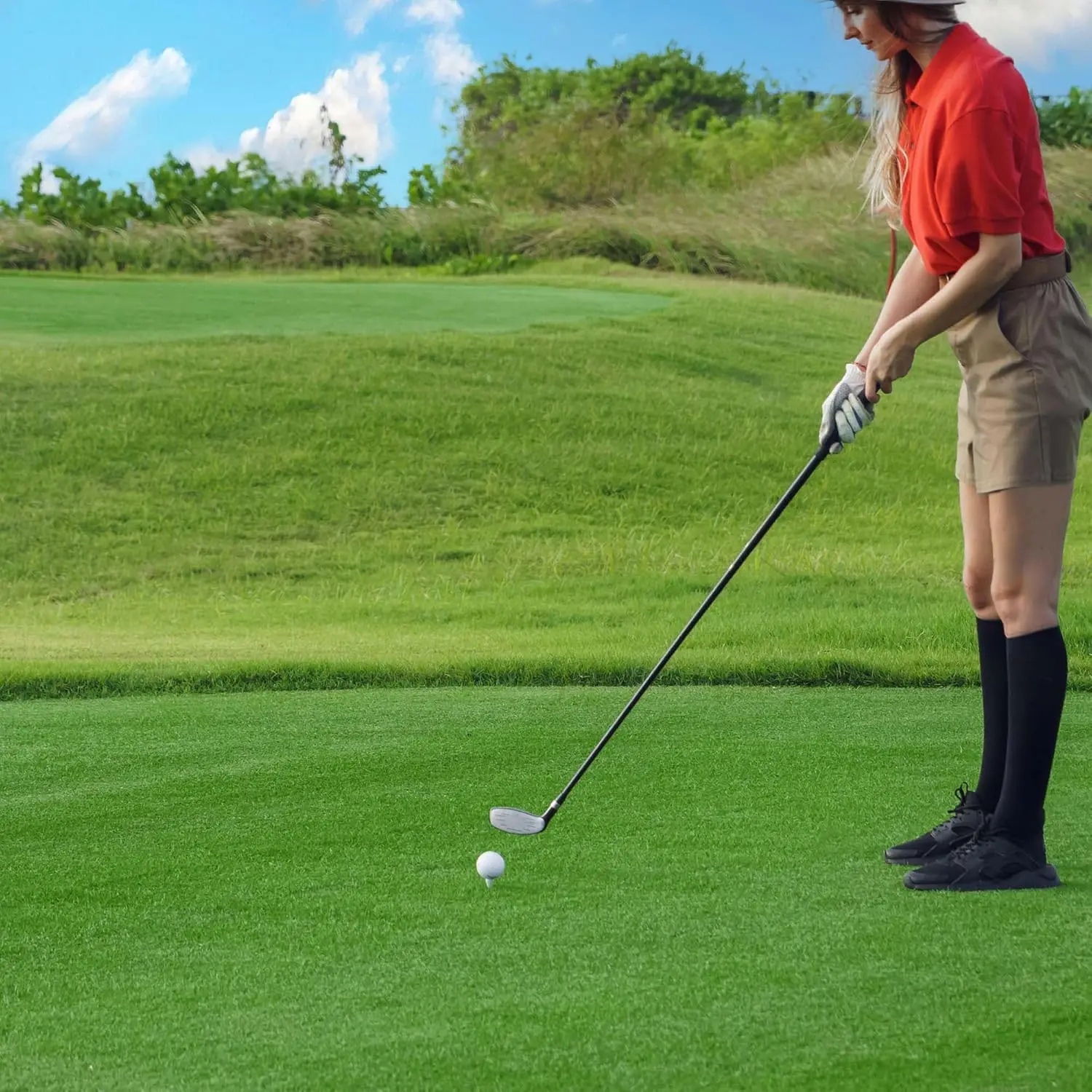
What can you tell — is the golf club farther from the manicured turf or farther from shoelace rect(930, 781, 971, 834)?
shoelace rect(930, 781, 971, 834)

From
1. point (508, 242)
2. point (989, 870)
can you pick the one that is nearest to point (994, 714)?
point (989, 870)

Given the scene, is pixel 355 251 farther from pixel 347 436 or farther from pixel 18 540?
pixel 18 540

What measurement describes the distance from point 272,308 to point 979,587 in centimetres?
1081

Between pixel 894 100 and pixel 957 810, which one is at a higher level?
pixel 894 100

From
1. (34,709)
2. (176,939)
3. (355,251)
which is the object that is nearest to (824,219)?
(355,251)

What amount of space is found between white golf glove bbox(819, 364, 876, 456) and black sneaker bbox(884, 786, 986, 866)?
0.68 meters

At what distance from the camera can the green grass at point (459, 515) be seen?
5.25m

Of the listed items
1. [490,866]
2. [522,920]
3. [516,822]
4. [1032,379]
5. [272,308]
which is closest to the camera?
[522,920]

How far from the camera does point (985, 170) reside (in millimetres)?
2332

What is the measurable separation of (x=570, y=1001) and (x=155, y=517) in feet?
24.3

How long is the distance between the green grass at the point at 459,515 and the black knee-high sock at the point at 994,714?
72.1 inches

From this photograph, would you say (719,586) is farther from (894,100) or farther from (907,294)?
(894,100)

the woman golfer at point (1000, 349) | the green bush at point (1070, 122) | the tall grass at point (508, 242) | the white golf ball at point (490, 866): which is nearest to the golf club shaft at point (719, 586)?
the woman golfer at point (1000, 349)

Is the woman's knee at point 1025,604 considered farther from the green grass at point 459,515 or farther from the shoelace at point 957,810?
the green grass at point 459,515
